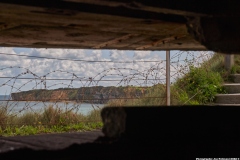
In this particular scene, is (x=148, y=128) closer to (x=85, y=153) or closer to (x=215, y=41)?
(x=85, y=153)

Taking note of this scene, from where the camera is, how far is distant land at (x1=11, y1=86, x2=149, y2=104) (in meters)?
7.63

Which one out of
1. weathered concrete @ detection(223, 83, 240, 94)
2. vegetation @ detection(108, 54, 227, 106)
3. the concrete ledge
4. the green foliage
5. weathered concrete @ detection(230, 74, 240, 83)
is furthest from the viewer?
weathered concrete @ detection(230, 74, 240, 83)

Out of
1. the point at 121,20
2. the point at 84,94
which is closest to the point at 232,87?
the point at 84,94

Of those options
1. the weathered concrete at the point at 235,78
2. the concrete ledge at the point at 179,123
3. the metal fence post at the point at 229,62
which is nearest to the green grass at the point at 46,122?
the weathered concrete at the point at 235,78

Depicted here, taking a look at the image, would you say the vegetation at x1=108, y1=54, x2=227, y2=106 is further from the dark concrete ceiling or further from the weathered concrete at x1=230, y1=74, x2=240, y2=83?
the dark concrete ceiling

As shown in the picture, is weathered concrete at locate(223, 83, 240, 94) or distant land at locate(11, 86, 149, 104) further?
weathered concrete at locate(223, 83, 240, 94)

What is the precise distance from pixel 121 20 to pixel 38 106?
5.60 m

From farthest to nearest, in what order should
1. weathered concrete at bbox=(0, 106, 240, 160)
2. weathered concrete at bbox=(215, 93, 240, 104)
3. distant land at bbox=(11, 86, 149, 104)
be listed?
weathered concrete at bbox=(215, 93, 240, 104) → distant land at bbox=(11, 86, 149, 104) → weathered concrete at bbox=(0, 106, 240, 160)

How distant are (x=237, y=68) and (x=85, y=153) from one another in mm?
8197

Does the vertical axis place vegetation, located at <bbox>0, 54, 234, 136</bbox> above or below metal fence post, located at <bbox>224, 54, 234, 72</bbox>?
below

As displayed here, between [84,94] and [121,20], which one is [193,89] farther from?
[121,20]

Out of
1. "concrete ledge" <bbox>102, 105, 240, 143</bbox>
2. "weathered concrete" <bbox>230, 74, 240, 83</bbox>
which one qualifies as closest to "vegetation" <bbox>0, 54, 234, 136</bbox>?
"weathered concrete" <bbox>230, 74, 240, 83</bbox>

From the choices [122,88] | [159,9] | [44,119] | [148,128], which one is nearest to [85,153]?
[148,128]

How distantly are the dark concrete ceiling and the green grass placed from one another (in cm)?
410
